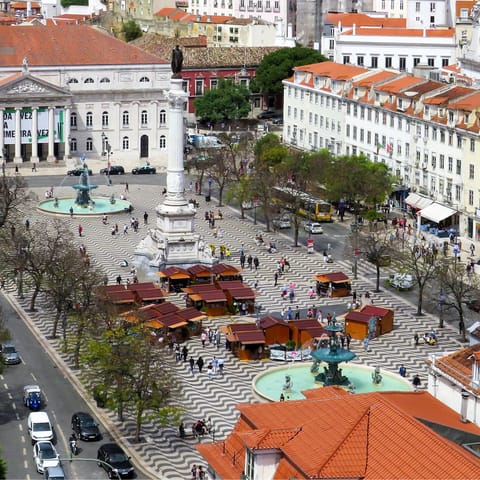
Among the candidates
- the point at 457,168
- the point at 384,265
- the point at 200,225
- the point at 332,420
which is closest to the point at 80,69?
the point at 200,225

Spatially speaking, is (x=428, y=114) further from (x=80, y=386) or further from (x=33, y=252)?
(x=80, y=386)

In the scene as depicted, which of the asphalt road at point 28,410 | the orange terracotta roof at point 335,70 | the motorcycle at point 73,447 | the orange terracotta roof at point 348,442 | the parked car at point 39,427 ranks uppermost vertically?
the orange terracotta roof at point 335,70

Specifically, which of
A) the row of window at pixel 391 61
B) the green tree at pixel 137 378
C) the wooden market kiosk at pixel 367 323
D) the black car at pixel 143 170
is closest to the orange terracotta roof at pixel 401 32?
the row of window at pixel 391 61

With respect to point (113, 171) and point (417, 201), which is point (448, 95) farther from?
point (113, 171)

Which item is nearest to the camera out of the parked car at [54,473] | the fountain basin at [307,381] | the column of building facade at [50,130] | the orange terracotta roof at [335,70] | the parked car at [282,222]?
the parked car at [54,473]

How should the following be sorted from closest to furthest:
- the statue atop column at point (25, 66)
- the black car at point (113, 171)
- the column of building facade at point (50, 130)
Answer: the black car at point (113, 171) → the statue atop column at point (25, 66) → the column of building facade at point (50, 130)

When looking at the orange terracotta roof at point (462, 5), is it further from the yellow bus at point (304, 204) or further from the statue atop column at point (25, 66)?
the yellow bus at point (304, 204)
